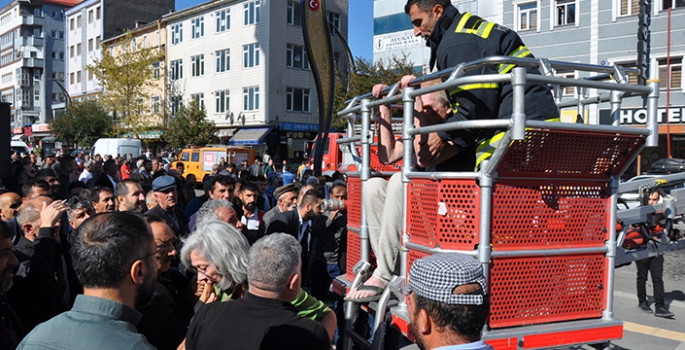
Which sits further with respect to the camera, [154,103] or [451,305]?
[154,103]

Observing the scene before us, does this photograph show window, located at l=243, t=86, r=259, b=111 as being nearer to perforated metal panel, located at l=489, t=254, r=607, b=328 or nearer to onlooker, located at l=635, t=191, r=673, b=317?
onlooker, located at l=635, t=191, r=673, b=317

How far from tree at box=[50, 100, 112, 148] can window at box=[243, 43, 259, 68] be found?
17235 mm

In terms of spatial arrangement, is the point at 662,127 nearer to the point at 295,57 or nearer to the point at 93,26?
the point at 295,57

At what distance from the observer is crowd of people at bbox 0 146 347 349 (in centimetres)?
211

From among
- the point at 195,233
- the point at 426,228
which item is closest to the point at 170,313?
the point at 195,233

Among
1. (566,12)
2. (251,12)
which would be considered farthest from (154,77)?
(566,12)

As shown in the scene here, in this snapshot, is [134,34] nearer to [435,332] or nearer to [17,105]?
[17,105]

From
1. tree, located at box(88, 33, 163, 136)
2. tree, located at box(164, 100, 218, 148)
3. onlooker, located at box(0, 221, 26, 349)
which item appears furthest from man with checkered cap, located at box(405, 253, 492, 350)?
tree, located at box(88, 33, 163, 136)

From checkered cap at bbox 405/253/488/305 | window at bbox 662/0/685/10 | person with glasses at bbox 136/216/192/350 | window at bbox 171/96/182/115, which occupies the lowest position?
person with glasses at bbox 136/216/192/350

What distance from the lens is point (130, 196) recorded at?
650 centimetres

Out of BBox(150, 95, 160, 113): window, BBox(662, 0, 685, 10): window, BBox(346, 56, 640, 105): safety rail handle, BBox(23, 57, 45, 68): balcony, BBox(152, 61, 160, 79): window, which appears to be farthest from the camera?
BBox(23, 57, 45, 68): balcony

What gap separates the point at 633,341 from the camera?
6668 mm

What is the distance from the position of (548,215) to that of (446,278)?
155 centimetres

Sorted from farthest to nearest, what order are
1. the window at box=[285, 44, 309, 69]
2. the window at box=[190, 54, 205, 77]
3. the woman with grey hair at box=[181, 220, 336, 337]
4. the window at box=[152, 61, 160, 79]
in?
the window at box=[152, 61, 160, 79], the window at box=[190, 54, 205, 77], the window at box=[285, 44, 309, 69], the woman with grey hair at box=[181, 220, 336, 337]
